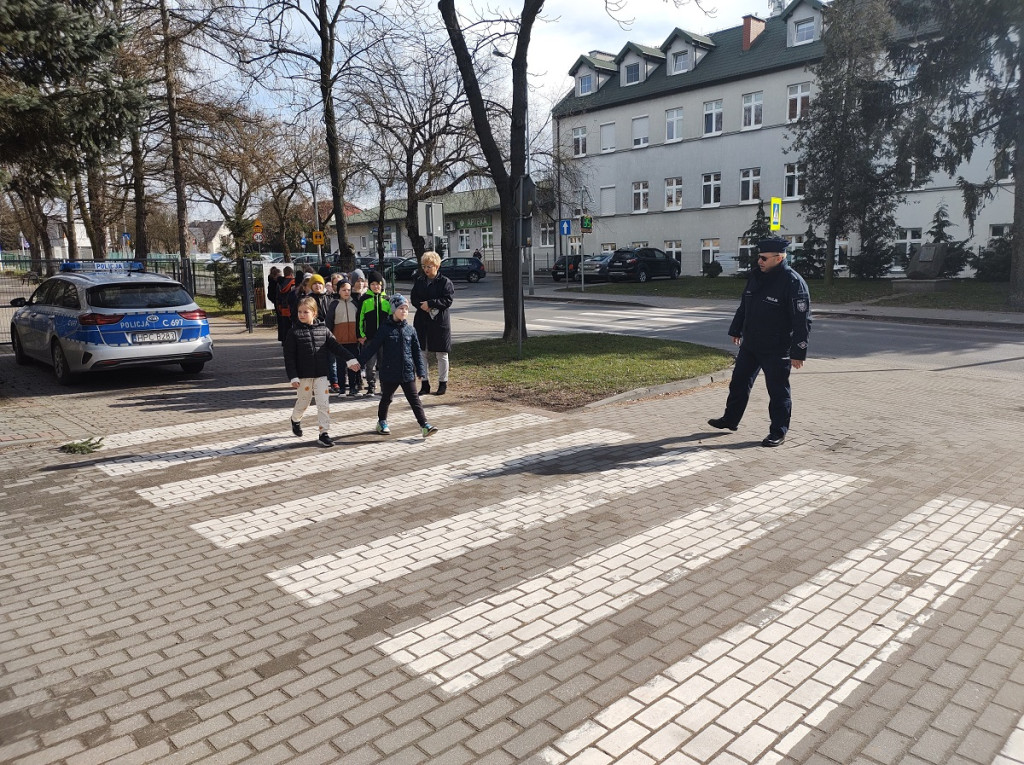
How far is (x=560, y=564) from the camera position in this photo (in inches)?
193

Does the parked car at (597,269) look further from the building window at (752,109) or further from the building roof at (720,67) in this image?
the building roof at (720,67)

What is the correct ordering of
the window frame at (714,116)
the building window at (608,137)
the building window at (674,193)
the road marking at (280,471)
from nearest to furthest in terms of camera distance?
the road marking at (280,471) < the window frame at (714,116) < the building window at (674,193) < the building window at (608,137)

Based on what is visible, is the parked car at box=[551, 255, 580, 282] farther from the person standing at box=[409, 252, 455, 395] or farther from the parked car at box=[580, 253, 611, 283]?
the person standing at box=[409, 252, 455, 395]

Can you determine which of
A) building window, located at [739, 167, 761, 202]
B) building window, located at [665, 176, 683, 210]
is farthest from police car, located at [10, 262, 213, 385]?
building window, located at [665, 176, 683, 210]

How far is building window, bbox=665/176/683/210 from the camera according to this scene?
45.8 metres

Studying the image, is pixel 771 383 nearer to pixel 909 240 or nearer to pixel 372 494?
pixel 372 494

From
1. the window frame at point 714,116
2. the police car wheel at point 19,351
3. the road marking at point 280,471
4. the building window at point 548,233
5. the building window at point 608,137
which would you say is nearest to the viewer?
the road marking at point 280,471

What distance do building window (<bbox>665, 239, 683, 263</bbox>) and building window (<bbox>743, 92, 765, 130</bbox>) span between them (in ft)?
23.6

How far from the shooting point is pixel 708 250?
44.8 m

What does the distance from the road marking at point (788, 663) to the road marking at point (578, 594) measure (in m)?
0.61

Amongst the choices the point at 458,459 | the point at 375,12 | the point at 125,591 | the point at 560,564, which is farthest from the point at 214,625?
the point at 375,12

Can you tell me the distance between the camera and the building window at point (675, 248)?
46.1 meters

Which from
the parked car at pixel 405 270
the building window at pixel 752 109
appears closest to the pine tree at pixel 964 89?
the building window at pixel 752 109

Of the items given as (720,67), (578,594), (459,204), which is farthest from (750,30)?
(578,594)
